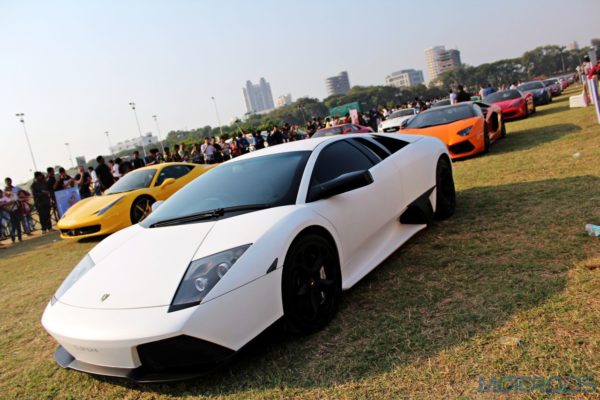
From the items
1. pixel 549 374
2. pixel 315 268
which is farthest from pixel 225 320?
pixel 549 374

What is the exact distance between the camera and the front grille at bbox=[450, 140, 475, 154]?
347 inches

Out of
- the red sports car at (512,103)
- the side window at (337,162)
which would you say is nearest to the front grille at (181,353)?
the side window at (337,162)

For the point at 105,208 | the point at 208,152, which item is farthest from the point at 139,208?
the point at 208,152

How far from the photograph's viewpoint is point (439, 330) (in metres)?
2.62

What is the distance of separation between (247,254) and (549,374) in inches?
63.5

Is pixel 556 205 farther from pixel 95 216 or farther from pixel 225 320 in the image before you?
pixel 95 216

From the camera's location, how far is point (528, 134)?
34.9 ft

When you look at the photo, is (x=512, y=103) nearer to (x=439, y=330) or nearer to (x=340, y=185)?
(x=340, y=185)

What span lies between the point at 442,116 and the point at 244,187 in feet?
23.8

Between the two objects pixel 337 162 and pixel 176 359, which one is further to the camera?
pixel 337 162

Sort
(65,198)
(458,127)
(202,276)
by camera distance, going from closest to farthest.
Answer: (202,276)
(458,127)
(65,198)

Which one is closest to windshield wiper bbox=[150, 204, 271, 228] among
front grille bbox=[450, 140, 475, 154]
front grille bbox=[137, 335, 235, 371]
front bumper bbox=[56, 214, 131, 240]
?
front grille bbox=[137, 335, 235, 371]

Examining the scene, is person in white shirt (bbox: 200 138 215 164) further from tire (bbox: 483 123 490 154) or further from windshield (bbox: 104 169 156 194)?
tire (bbox: 483 123 490 154)

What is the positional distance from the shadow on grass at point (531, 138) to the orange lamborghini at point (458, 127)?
49cm
